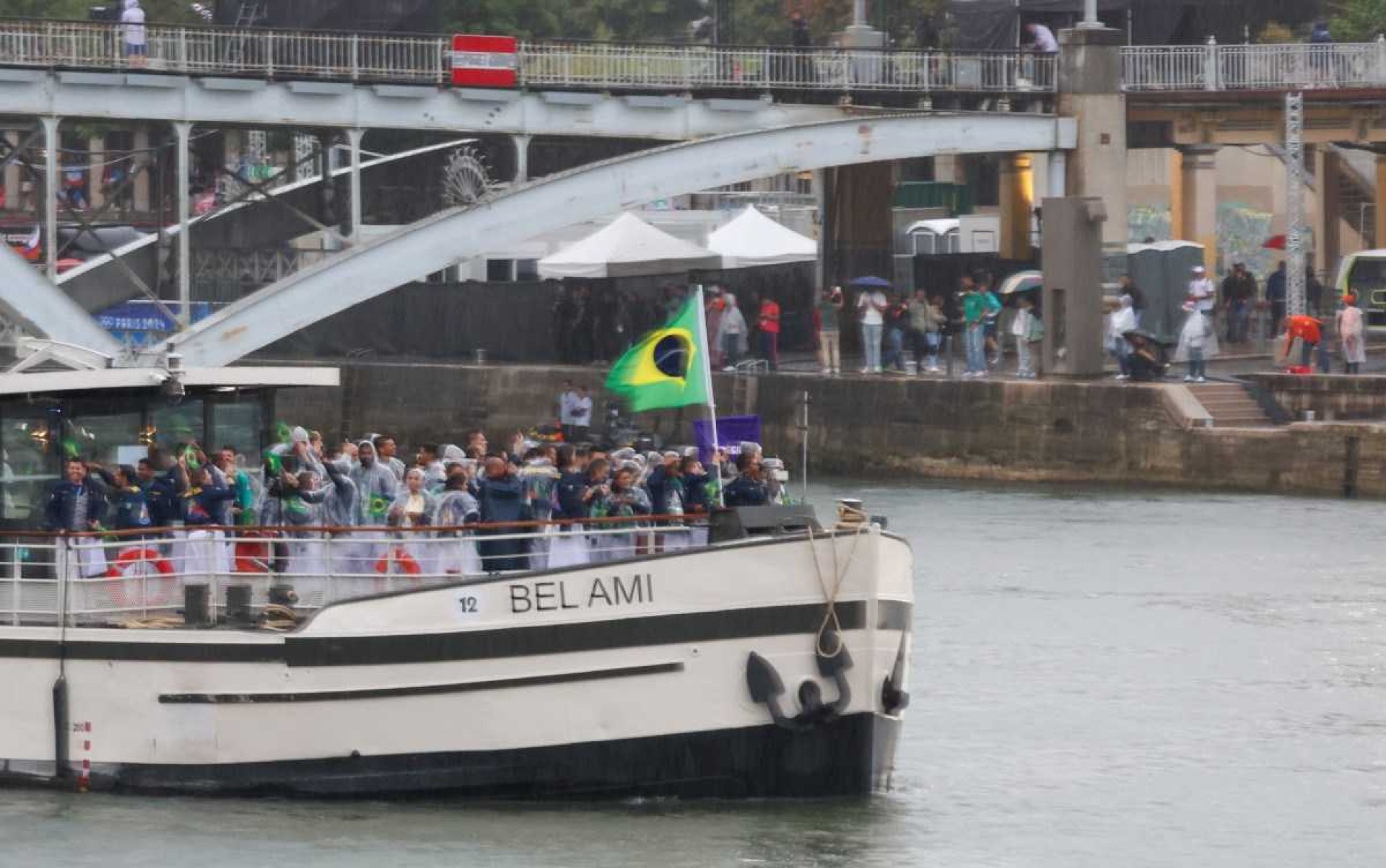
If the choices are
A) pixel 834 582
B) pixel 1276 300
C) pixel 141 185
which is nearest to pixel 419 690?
pixel 834 582

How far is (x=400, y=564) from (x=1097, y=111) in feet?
92.8

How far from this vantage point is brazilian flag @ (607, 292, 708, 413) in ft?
A: 63.3

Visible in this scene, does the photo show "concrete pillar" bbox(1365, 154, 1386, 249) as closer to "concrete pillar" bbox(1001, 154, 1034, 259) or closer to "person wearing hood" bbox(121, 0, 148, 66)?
"concrete pillar" bbox(1001, 154, 1034, 259)

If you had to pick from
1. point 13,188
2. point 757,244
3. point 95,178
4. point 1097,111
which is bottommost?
point 757,244

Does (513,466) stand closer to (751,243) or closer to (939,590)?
(939,590)

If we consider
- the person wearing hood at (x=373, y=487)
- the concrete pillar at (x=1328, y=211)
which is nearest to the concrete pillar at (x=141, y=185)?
the concrete pillar at (x=1328, y=211)

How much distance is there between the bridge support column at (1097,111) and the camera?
45.3m

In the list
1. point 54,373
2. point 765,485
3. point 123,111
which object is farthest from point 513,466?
point 123,111

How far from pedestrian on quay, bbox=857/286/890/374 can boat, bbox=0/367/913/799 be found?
2395 centimetres

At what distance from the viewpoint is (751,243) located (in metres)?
46.8

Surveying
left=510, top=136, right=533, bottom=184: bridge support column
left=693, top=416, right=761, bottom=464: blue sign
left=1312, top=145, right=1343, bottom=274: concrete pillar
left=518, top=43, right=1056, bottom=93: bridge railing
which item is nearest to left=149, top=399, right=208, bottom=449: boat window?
left=693, top=416, right=761, bottom=464: blue sign

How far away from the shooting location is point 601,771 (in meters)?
18.4

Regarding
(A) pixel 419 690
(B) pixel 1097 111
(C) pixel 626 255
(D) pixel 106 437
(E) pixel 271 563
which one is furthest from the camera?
(B) pixel 1097 111

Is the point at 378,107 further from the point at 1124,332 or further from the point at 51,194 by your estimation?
the point at 1124,332
